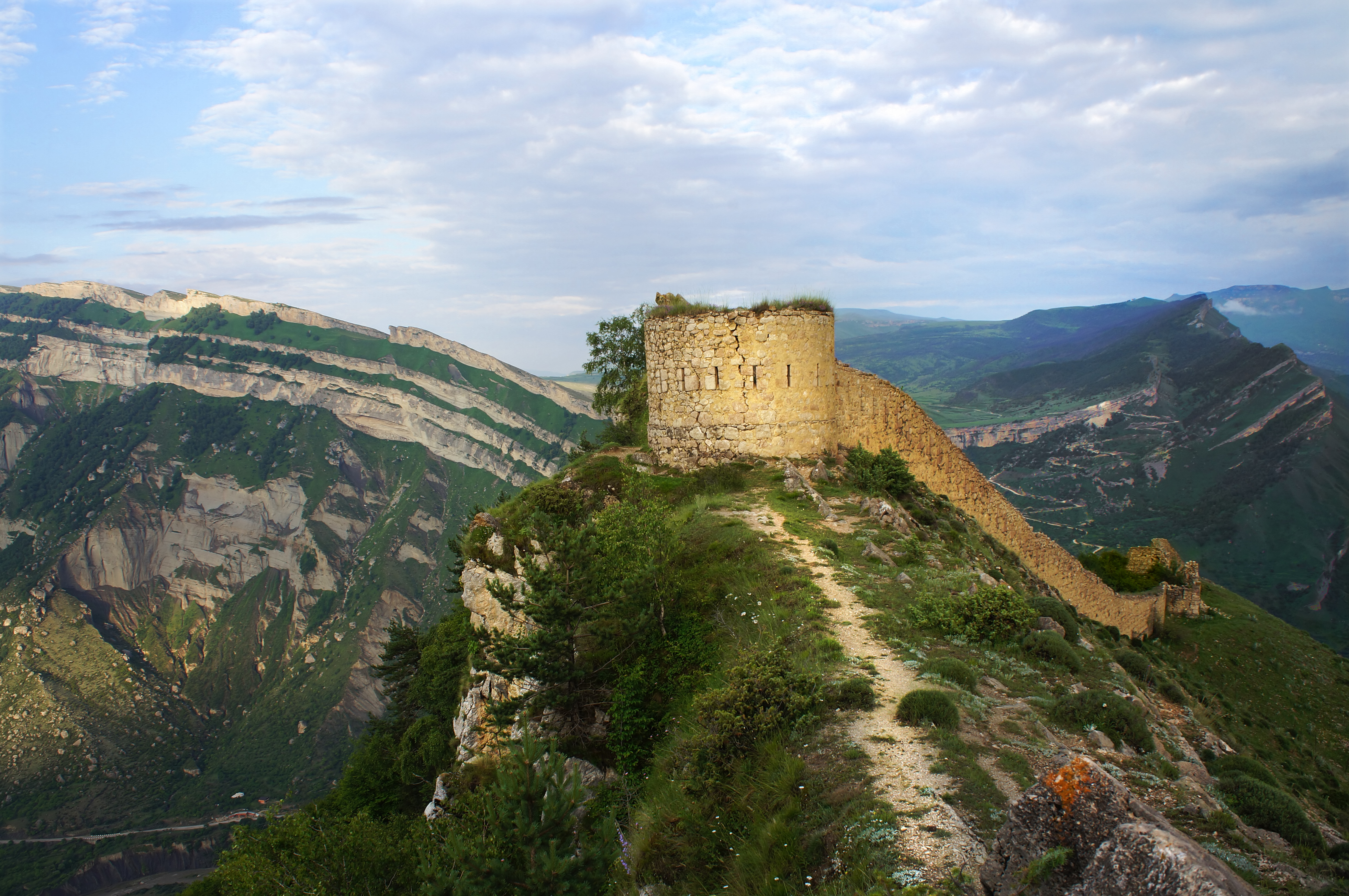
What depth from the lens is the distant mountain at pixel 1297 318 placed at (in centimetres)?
12781

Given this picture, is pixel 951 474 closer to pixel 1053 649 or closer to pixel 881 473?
pixel 881 473

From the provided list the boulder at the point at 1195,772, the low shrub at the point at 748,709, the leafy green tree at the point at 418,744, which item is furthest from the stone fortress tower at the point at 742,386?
the boulder at the point at 1195,772

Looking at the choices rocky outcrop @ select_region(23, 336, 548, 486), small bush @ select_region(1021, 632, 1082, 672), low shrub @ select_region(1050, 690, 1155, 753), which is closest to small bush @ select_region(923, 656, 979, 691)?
low shrub @ select_region(1050, 690, 1155, 753)

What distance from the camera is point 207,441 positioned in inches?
5266

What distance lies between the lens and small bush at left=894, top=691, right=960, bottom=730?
20.5ft

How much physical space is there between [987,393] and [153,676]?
6206 inches

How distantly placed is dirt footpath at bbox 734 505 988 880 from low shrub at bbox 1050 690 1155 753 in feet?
4.72

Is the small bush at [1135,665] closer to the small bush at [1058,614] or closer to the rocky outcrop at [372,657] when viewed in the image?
the small bush at [1058,614]

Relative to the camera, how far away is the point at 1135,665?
10.2m

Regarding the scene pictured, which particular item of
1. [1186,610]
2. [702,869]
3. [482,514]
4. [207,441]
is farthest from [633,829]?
[207,441]

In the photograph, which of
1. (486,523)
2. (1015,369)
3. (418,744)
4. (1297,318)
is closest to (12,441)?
(418,744)

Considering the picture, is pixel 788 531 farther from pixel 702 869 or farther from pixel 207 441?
pixel 207 441

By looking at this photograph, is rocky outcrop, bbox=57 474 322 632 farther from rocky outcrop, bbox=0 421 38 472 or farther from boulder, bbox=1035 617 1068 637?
boulder, bbox=1035 617 1068 637

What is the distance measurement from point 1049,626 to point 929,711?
15.1 feet
